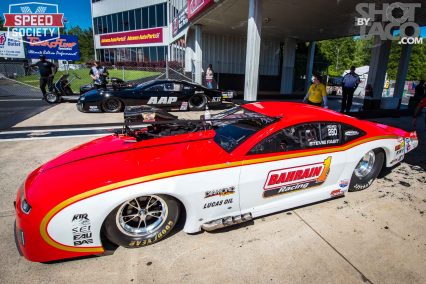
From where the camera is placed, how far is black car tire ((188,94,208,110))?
907cm

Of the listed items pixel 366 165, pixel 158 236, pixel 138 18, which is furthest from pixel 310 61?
pixel 138 18

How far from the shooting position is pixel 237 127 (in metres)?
3.00

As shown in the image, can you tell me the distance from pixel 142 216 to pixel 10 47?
38816 millimetres

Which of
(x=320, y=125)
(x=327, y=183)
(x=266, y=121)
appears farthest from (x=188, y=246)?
(x=320, y=125)

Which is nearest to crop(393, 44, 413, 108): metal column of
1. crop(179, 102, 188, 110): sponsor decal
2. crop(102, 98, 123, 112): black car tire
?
crop(179, 102, 188, 110): sponsor decal

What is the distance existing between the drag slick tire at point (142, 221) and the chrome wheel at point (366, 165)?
8.75ft

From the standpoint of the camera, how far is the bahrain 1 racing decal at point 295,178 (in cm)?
263

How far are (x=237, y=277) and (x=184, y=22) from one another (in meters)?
14.0

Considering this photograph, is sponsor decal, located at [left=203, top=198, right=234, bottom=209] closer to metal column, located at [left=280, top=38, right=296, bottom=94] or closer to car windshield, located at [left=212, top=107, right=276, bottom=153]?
car windshield, located at [left=212, top=107, right=276, bottom=153]

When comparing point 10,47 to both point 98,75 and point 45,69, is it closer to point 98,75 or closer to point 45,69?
point 45,69

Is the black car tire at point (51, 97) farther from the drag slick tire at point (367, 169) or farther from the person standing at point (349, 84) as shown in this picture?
the person standing at point (349, 84)

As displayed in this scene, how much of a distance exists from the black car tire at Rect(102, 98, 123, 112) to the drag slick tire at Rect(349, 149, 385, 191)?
23.9 ft

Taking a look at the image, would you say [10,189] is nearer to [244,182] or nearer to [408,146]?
[244,182]

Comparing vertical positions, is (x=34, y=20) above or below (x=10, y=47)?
above
